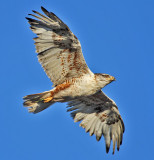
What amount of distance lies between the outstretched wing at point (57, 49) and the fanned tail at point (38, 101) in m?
0.55

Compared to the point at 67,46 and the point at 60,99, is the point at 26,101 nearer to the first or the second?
the point at 60,99

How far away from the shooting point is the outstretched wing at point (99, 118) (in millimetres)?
14695

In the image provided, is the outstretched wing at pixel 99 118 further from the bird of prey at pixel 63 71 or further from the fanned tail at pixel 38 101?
the fanned tail at pixel 38 101

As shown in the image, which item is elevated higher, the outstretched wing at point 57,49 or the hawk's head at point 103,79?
the outstretched wing at point 57,49

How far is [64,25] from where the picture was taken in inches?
475

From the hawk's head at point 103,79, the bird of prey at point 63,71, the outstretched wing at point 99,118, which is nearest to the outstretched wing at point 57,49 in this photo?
the bird of prey at point 63,71

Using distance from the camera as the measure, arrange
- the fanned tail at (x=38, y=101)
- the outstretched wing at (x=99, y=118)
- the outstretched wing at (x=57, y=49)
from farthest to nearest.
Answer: the outstretched wing at (x=99, y=118)
the fanned tail at (x=38, y=101)
the outstretched wing at (x=57, y=49)

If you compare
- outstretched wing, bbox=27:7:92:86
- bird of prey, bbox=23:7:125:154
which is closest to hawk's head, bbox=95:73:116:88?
bird of prey, bbox=23:7:125:154

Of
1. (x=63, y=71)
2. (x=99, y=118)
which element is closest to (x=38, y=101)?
(x=63, y=71)

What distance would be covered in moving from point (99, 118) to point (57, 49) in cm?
373

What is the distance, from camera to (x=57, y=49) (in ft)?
41.5

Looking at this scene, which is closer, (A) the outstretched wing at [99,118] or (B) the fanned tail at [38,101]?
(B) the fanned tail at [38,101]

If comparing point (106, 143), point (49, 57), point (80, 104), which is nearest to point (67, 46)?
point (49, 57)

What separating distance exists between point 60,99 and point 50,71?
40.0 inches
